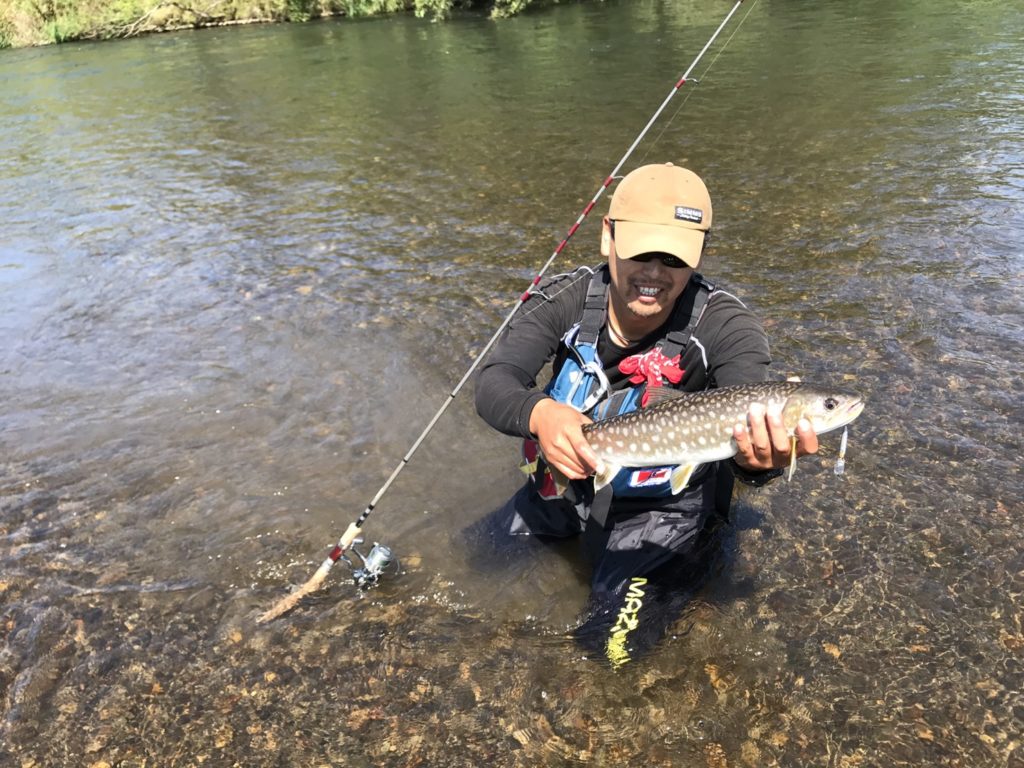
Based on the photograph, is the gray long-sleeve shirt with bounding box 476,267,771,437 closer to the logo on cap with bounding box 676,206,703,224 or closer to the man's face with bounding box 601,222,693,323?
the man's face with bounding box 601,222,693,323

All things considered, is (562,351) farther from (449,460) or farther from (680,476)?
(449,460)

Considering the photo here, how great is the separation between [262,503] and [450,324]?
10.8ft

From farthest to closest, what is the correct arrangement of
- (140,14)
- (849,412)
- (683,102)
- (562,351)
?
(140,14) → (683,102) → (562,351) → (849,412)

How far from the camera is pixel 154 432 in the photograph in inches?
260

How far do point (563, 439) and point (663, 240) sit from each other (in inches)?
44.6

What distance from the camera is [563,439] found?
3541mm

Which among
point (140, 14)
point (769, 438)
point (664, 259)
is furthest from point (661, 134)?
point (140, 14)

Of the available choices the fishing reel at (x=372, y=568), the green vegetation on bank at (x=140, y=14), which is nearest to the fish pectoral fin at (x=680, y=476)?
the fishing reel at (x=372, y=568)

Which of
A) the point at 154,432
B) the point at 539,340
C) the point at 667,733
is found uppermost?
the point at 539,340

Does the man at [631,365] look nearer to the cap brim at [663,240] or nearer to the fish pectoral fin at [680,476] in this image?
the cap brim at [663,240]

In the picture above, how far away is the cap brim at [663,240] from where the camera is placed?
3.69m

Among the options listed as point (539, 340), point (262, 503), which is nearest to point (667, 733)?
point (539, 340)

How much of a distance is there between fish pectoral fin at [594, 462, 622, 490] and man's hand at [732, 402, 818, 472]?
638mm

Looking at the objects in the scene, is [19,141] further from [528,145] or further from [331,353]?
[331,353]
